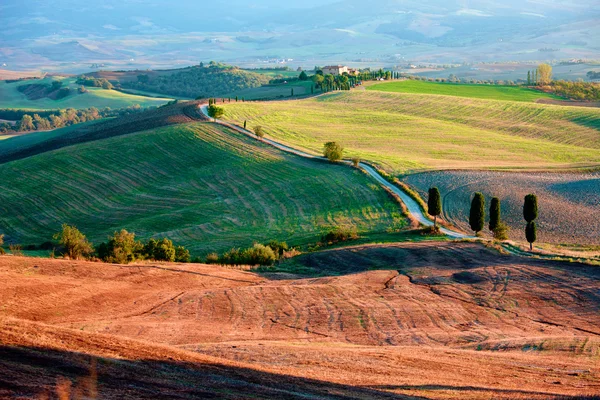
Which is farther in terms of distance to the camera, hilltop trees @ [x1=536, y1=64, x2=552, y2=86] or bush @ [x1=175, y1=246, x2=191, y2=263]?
hilltop trees @ [x1=536, y1=64, x2=552, y2=86]

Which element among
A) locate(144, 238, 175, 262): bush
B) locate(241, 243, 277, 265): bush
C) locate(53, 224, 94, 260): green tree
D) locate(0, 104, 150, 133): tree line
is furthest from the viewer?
locate(0, 104, 150, 133): tree line

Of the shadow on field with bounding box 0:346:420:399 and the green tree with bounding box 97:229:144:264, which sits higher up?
the shadow on field with bounding box 0:346:420:399

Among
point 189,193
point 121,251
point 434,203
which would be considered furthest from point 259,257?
point 189,193

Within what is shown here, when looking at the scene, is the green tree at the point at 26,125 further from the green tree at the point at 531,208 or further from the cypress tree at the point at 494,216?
the green tree at the point at 531,208

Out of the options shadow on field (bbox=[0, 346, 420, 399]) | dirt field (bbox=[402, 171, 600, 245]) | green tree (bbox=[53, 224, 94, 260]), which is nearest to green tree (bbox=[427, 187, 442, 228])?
dirt field (bbox=[402, 171, 600, 245])

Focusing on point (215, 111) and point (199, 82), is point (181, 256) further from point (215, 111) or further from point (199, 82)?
point (199, 82)

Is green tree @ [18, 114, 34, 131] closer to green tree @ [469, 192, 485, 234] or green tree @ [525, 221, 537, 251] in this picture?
green tree @ [469, 192, 485, 234]
